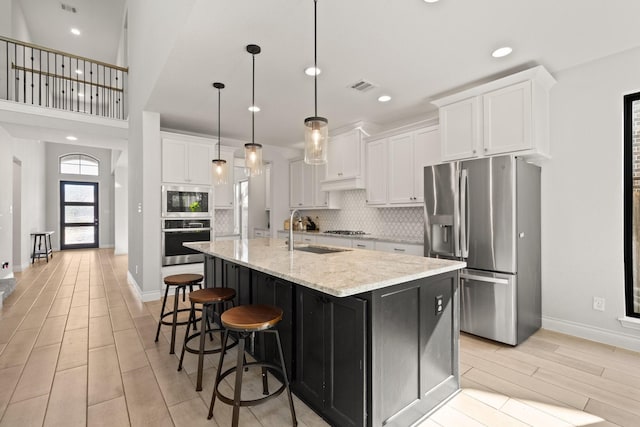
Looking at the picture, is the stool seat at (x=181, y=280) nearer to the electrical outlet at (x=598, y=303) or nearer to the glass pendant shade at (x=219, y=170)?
the glass pendant shade at (x=219, y=170)

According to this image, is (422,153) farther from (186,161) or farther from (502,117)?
(186,161)

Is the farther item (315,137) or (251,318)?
(315,137)

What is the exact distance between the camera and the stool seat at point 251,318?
68.7 inches

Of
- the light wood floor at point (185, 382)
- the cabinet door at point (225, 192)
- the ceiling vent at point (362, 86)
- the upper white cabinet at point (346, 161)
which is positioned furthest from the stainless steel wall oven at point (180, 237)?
the ceiling vent at point (362, 86)

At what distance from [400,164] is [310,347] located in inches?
123

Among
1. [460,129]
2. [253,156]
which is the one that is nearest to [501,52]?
[460,129]

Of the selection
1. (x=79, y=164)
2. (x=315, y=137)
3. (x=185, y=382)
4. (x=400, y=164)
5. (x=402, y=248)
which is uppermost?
(x=79, y=164)

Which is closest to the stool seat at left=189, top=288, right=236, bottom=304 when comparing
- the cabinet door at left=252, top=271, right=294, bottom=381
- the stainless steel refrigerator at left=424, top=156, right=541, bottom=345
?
the cabinet door at left=252, top=271, right=294, bottom=381

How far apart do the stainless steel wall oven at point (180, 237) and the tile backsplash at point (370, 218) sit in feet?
7.65

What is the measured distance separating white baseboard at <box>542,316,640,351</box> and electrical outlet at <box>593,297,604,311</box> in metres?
0.19

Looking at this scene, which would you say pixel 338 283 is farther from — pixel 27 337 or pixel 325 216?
pixel 325 216

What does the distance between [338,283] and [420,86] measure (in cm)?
295

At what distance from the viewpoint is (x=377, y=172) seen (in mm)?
4754

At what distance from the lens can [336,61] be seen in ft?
9.80
